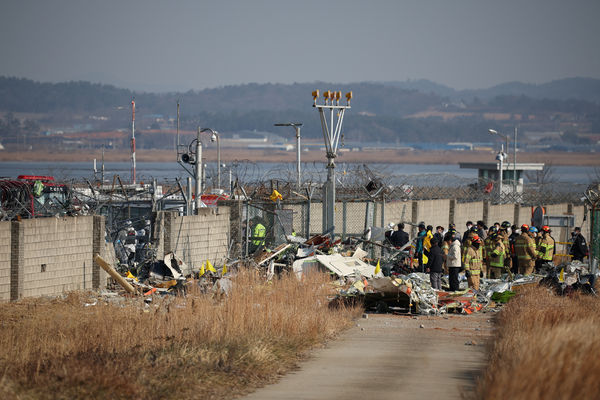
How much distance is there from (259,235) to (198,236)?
244 cm

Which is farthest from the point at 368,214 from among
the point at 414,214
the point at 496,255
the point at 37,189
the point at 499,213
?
the point at 499,213

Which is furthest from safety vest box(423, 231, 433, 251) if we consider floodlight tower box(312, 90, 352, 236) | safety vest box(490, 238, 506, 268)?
floodlight tower box(312, 90, 352, 236)

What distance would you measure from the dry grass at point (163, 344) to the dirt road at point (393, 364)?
0.38m

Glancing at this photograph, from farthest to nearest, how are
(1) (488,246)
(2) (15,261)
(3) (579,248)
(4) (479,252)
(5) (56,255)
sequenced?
(3) (579,248) → (1) (488,246) → (4) (479,252) → (5) (56,255) → (2) (15,261)

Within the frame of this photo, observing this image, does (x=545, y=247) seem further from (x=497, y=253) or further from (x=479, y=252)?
(x=479, y=252)

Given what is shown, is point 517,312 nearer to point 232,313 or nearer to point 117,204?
point 232,313

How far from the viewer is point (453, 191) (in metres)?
30.4

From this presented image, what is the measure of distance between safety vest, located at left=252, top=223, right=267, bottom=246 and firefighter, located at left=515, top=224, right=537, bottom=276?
20.7ft

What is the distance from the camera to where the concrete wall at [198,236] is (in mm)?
18703

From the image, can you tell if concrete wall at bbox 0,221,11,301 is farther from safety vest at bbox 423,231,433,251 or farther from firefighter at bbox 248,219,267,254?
safety vest at bbox 423,231,433,251

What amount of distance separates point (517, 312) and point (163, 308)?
546 centimetres

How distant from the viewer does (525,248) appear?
2083 centimetres

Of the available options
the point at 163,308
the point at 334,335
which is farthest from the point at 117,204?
the point at 334,335

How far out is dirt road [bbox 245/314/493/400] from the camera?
28.9 feet
